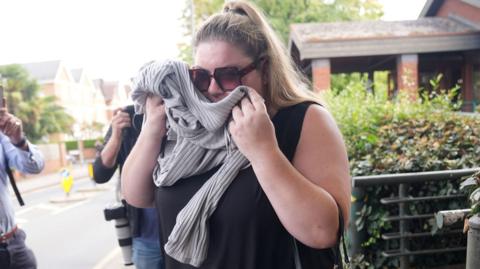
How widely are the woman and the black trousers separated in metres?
1.40

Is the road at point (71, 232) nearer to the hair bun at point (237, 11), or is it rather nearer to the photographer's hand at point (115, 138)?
the photographer's hand at point (115, 138)

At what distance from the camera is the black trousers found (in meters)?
2.36

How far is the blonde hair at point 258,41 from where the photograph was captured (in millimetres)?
1347

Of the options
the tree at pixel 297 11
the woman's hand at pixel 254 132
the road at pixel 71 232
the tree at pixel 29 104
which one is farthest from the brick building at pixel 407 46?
the tree at pixel 29 104

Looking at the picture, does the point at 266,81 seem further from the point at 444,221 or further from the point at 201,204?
the point at 444,221

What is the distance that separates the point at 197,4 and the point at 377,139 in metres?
23.6

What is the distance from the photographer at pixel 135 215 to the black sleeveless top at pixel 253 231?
118 centimetres

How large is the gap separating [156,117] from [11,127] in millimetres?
1481

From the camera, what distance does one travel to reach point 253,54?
1.36 meters

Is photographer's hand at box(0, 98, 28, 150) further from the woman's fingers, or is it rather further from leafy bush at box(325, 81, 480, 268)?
leafy bush at box(325, 81, 480, 268)

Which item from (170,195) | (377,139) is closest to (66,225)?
(377,139)

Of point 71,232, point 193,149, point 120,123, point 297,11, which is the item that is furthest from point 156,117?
point 297,11

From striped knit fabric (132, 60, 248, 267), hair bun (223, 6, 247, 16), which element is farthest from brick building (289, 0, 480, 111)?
striped knit fabric (132, 60, 248, 267)

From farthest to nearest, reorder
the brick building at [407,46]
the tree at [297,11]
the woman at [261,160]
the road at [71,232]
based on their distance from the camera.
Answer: the tree at [297,11] < the brick building at [407,46] < the road at [71,232] < the woman at [261,160]
